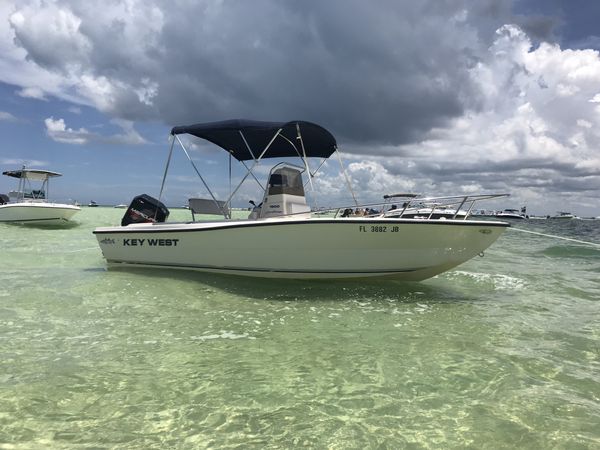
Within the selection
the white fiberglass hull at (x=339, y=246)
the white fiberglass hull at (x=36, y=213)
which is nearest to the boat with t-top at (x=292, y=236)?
the white fiberglass hull at (x=339, y=246)

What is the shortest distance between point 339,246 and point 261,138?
3465 millimetres

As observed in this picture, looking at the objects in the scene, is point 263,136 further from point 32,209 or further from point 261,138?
point 32,209

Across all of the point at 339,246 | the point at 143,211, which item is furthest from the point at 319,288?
the point at 143,211

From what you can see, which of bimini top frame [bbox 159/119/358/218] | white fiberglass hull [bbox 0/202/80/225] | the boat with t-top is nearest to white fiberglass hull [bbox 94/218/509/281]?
the boat with t-top

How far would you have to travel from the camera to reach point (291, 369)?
156 inches

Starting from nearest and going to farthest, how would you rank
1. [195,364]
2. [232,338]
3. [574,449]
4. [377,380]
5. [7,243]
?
[574,449], [377,380], [195,364], [232,338], [7,243]

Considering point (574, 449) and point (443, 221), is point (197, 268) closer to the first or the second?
point (443, 221)

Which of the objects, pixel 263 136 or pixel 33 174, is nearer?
pixel 263 136

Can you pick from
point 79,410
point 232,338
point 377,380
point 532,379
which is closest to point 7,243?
point 232,338

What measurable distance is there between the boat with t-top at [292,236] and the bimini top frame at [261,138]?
22 millimetres

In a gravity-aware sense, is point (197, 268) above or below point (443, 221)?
below

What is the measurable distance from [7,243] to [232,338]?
13.8 meters

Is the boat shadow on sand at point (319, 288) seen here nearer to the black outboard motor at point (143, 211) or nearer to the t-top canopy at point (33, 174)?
the black outboard motor at point (143, 211)

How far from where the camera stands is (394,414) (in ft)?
10.3
